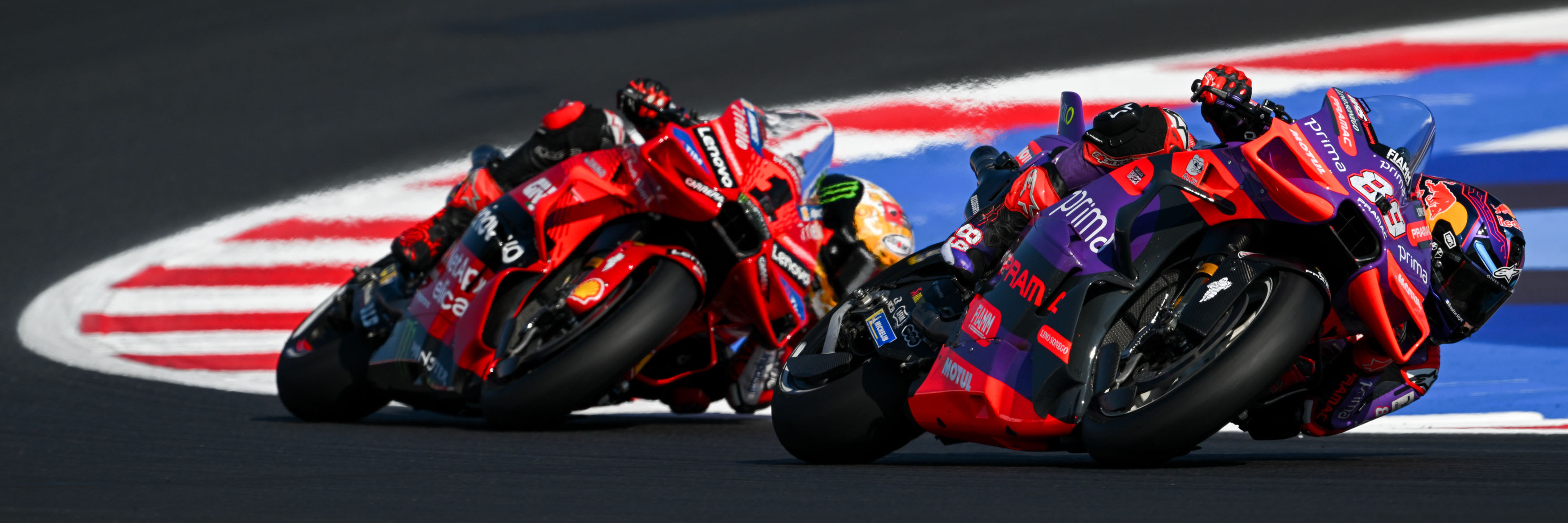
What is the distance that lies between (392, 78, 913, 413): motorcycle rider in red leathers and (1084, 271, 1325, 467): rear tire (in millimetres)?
2851

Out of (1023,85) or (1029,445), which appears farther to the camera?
(1023,85)

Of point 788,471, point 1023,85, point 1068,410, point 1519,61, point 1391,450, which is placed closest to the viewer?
point 1068,410

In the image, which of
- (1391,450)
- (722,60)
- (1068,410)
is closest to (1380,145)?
(1068,410)

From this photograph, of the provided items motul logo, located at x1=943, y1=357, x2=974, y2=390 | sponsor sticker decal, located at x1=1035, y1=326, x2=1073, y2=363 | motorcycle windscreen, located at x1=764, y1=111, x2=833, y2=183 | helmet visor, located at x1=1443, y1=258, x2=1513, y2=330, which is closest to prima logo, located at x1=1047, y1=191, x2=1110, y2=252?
sponsor sticker decal, located at x1=1035, y1=326, x2=1073, y2=363

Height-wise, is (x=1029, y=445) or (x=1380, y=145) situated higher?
(x=1380, y=145)

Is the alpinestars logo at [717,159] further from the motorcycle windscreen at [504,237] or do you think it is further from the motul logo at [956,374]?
the motul logo at [956,374]

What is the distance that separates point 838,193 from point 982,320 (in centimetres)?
263

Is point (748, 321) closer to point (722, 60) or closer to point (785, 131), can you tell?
point (785, 131)

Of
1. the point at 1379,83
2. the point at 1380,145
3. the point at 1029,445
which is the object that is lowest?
the point at 1379,83

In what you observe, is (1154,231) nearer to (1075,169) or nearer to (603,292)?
(1075,169)

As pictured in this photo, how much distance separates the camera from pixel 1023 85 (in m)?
9.59

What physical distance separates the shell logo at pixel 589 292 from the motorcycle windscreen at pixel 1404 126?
2708mm

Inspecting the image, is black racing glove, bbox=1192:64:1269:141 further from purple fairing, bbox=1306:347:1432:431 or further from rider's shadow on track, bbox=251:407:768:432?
rider's shadow on track, bbox=251:407:768:432

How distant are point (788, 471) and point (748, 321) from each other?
2047 mm
